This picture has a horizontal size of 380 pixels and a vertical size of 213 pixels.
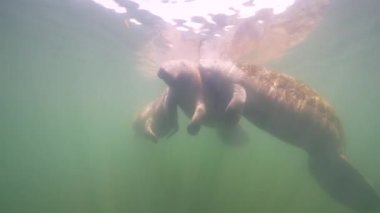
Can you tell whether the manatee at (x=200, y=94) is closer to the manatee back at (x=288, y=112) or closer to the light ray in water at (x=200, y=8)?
the manatee back at (x=288, y=112)

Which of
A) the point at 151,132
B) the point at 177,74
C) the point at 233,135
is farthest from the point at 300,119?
the point at 151,132

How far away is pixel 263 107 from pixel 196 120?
1736 mm

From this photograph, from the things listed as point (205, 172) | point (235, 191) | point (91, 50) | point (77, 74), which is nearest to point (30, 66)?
point (77, 74)

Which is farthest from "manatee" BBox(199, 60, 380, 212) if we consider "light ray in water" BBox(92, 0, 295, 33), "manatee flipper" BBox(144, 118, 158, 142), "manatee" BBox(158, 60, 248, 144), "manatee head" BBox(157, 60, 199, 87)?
"light ray in water" BBox(92, 0, 295, 33)

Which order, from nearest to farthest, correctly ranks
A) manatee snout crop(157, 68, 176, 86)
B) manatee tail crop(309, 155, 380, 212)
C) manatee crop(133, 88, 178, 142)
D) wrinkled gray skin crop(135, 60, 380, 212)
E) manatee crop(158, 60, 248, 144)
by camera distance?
manatee crop(158, 60, 248, 144) → manatee snout crop(157, 68, 176, 86) → wrinkled gray skin crop(135, 60, 380, 212) → manatee crop(133, 88, 178, 142) → manatee tail crop(309, 155, 380, 212)

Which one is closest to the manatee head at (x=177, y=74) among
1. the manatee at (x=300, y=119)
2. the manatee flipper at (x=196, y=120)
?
the manatee at (x=300, y=119)

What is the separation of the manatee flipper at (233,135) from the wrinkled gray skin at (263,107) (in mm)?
A: 34

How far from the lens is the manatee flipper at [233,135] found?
25.9 ft

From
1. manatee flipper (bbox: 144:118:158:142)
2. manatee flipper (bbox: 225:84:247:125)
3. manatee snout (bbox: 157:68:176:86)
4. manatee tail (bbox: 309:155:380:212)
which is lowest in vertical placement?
manatee tail (bbox: 309:155:380:212)

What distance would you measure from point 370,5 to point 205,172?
432 inches

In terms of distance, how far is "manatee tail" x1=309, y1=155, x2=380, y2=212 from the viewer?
858cm

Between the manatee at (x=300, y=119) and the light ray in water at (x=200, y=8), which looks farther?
the light ray in water at (x=200, y=8)

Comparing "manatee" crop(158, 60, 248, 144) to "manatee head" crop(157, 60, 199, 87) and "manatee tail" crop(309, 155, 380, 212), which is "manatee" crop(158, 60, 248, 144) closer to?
"manatee head" crop(157, 60, 199, 87)

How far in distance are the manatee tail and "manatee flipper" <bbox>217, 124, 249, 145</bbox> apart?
1.77m
